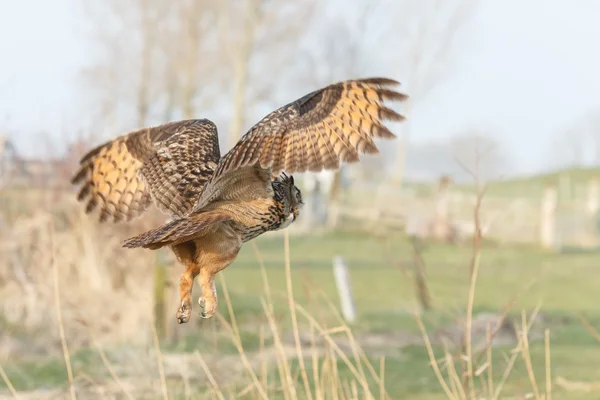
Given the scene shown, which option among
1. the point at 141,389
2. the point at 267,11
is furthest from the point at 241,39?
the point at 141,389

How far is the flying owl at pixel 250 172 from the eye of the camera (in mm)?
2736

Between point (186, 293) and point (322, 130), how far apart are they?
84 centimetres

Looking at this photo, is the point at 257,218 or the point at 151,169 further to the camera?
the point at 151,169

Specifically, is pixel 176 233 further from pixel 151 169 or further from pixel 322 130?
pixel 151 169

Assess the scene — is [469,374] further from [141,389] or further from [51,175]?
[51,175]

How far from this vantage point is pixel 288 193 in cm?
316

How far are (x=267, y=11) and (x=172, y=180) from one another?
31.5 metres

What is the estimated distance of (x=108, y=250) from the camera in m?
10.7

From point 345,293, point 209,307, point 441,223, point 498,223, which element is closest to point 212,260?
point 209,307

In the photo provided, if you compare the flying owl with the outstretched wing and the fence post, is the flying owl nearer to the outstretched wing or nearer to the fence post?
the outstretched wing

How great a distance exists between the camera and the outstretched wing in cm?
300

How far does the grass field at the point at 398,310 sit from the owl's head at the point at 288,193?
4.05 feet

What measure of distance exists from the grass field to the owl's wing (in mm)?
1016

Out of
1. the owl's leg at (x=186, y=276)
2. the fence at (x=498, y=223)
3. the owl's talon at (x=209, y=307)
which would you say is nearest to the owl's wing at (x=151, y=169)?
the owl's leg at (x=186, y=276)
